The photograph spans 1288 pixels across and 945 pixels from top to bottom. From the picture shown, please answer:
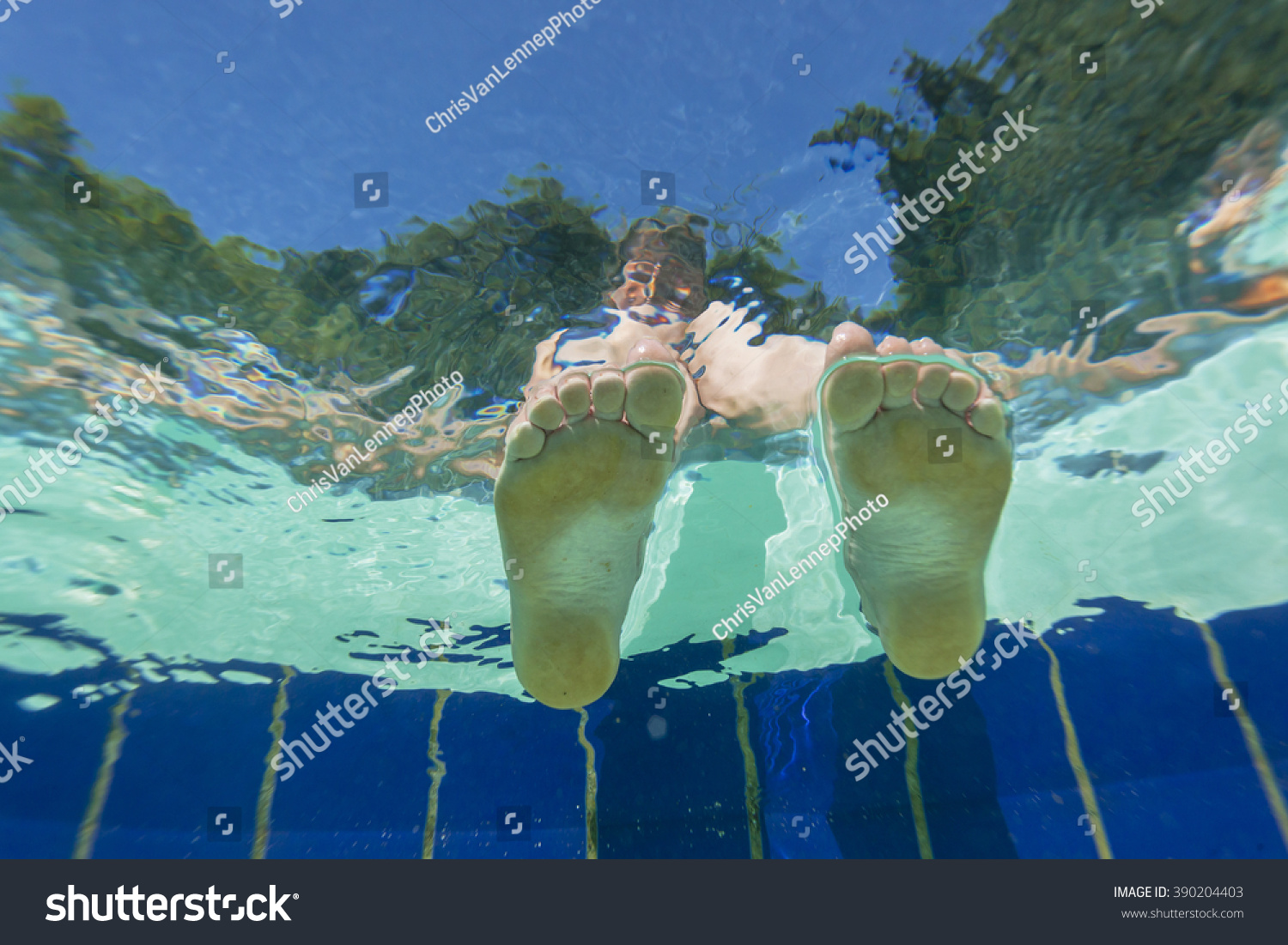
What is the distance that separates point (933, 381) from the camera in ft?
8.13

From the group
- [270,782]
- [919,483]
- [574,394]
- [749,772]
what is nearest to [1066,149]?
[919,483]

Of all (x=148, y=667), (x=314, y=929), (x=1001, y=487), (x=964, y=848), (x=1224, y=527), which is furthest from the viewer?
(x=148, y=667)

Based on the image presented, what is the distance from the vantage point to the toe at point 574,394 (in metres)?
2.59

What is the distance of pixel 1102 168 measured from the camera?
3.40 meters

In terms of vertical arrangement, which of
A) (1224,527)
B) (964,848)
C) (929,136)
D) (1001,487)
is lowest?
(964,848)

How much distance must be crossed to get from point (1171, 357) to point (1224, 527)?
341 cm

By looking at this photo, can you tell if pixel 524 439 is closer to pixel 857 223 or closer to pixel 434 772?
pixel 857 223

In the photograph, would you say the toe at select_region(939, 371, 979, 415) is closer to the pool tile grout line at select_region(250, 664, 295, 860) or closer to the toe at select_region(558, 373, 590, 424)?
the toe at select_region(558, 373, 590, 424)

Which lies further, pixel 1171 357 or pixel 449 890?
pixel 449 890

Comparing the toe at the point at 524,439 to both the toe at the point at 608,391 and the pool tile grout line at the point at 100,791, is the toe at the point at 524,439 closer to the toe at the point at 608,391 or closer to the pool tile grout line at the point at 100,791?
the toe at the point at 608,391

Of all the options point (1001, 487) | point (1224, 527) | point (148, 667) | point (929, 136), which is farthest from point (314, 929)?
point (1224, 527)

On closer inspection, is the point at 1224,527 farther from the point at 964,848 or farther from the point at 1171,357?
the point at 964,848

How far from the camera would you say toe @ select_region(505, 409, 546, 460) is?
2678 mm

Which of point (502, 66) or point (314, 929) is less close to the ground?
point (502, 66)
